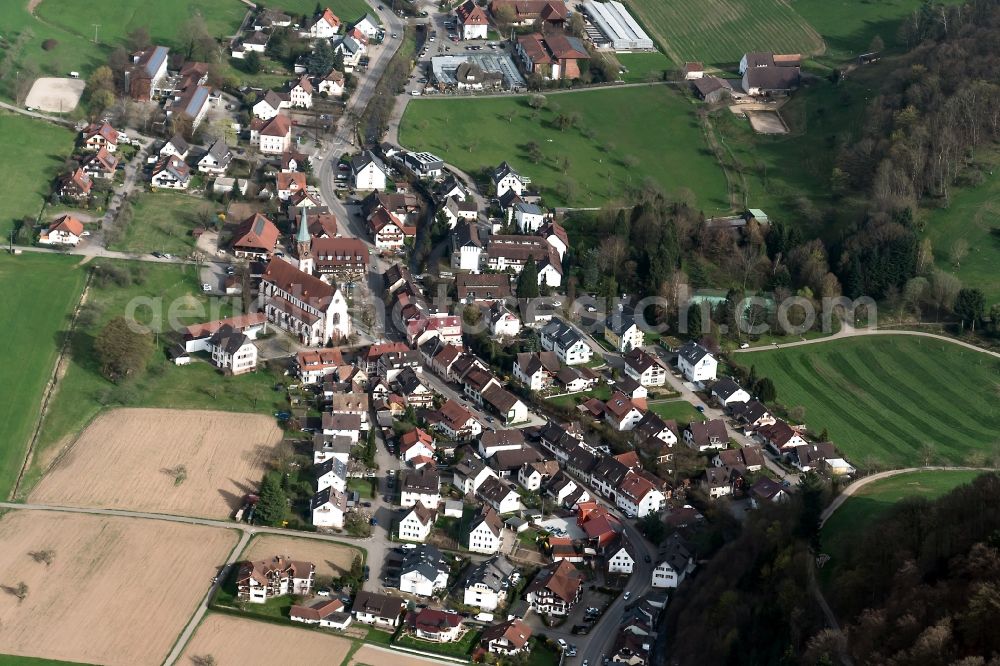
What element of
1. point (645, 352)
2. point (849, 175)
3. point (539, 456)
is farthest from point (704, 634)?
point (849, 175)

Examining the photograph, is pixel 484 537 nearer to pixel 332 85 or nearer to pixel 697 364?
pixel 697 364

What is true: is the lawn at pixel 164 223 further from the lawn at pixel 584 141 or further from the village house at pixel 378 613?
the village house at pixel 378 613

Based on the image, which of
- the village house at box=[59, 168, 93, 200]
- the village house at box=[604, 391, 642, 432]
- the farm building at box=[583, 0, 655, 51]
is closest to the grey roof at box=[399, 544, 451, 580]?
the village house at box=[604, 391, 642, 432]

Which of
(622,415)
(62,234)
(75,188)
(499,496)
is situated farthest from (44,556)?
(75,188)

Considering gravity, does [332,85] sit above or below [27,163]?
above

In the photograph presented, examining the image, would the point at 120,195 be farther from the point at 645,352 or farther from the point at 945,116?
the point at 945,116

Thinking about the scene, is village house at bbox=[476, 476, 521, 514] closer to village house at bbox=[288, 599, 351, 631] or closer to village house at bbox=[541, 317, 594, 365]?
village house at bbox=[288, 599, 351, 631]
